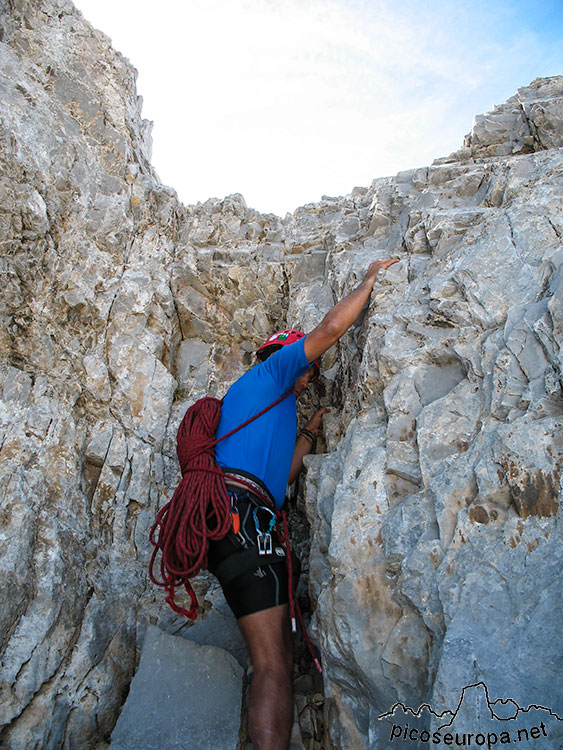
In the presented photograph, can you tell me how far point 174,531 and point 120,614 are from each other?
102 centimetres

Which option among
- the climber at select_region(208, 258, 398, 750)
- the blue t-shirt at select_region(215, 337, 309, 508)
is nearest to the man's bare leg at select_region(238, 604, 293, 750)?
the climber at select_region(208, 258, 398, 750)

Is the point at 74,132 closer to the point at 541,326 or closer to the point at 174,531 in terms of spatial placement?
the point at 174,531

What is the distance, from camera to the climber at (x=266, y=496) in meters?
3.04

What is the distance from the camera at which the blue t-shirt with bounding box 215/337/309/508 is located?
155 inches

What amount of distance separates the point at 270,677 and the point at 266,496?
1298 mm

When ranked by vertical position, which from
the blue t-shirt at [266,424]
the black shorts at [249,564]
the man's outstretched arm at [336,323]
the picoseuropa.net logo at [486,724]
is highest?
the man's outstretched arm at [336,323]

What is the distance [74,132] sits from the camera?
5.57m

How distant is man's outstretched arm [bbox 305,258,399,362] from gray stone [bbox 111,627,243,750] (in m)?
2.54

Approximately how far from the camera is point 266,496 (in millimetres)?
3842

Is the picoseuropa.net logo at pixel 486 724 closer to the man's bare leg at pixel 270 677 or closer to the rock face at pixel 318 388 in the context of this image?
the rock face at pixel 318 388

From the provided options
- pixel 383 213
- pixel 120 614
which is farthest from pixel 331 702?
pixel 383 213

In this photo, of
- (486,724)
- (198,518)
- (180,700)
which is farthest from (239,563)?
(486,724)

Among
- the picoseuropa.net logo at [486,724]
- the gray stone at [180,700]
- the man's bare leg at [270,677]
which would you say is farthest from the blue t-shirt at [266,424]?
the picoseuropa.net logo at [486,724]

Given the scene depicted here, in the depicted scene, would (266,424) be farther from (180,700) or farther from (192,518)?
(180,700)
